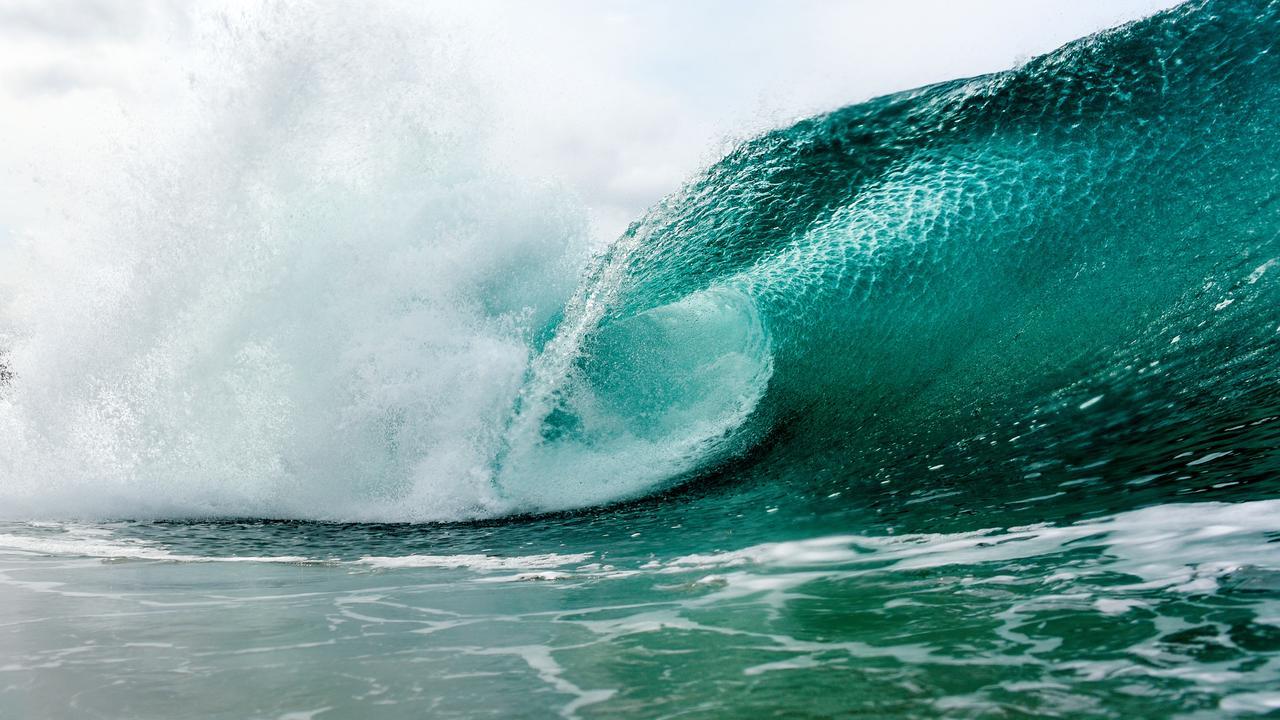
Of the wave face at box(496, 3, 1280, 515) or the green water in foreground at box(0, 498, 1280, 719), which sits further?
the wave face at box(496, 3, 1280, 515)

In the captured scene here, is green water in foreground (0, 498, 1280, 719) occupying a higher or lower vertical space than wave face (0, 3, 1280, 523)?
lower

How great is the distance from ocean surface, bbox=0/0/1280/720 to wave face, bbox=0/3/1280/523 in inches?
1.2

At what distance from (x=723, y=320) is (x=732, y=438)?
1283 millimetres

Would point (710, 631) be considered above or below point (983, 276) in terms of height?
below

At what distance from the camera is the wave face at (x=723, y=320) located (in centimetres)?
567

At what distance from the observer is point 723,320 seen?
730 centimetres

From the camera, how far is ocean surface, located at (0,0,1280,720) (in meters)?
2.37

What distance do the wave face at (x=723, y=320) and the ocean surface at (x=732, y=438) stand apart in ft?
0.10

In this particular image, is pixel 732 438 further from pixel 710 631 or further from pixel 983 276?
pixel 710 631

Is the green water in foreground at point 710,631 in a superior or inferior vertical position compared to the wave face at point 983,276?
inferior

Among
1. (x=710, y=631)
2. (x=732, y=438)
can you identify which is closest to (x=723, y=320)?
(x=732, y=438)

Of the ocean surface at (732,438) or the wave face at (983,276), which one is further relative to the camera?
the wave face at (983,276)

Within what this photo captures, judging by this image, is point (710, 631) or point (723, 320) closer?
point (710, 631)

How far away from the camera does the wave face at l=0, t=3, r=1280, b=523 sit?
5.67 metres
